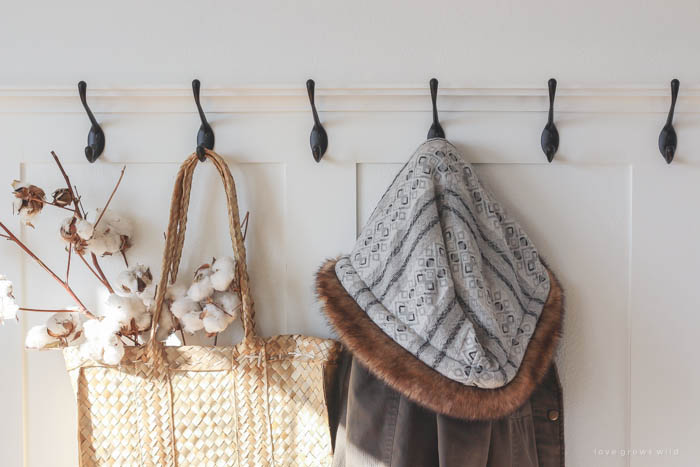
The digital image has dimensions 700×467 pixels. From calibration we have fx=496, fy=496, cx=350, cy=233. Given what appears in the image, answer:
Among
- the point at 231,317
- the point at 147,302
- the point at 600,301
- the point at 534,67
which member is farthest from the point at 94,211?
the point at 600,301

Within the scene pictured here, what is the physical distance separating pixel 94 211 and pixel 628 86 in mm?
968

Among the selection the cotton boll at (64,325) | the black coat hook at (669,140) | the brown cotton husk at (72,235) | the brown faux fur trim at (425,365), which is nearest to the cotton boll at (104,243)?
the brown cotton husk at (72,235)

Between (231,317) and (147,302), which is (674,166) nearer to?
(231,317)

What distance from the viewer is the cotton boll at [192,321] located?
0.83 meters

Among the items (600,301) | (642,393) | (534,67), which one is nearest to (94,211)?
(534,67)

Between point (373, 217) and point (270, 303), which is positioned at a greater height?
point (373, 217)

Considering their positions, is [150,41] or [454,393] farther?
[150,41]

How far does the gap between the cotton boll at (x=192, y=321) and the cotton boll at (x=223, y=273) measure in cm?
6

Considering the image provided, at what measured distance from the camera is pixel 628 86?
0.88 meters

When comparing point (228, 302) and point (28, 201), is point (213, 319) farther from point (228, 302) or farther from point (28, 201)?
point (28, 201)

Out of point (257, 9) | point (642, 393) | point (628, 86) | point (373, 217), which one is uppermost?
point (257, 9)

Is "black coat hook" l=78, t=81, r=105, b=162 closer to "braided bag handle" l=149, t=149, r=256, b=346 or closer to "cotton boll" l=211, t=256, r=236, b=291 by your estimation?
"braided bag handle" l=149, t=149, r=256, b=346

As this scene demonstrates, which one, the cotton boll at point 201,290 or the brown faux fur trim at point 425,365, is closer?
the brown faux fur trim at point 425,365

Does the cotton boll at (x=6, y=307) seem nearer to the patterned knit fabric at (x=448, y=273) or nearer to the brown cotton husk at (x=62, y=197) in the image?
the brown cotton husk at (x=62, y=197)
